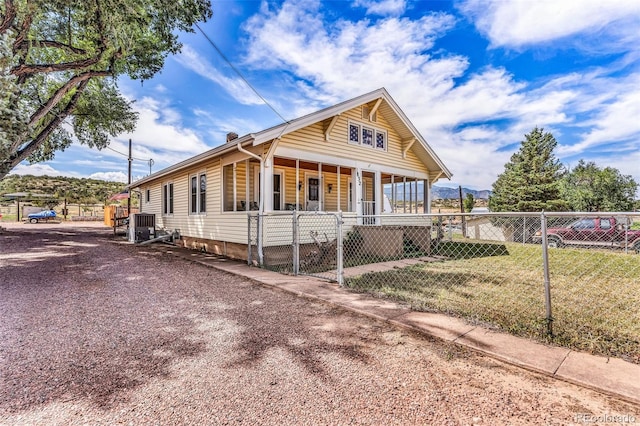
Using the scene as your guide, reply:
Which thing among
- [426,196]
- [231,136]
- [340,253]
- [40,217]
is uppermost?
[231,136]

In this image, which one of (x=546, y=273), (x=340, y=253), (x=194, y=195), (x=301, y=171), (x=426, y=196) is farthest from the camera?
(x=426, y=196)

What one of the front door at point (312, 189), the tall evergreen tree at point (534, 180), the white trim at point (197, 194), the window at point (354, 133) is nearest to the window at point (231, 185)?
the white trim at point (197, 194)

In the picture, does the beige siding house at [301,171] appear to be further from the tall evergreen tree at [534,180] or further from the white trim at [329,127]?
the tall evergreen tree at [534,180]

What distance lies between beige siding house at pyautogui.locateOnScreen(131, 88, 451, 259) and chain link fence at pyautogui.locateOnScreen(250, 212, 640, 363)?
45.6 inches

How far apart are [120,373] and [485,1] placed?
427 inches

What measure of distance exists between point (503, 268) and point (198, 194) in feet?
32.1

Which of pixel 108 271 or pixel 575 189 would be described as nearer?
pixel 108 271

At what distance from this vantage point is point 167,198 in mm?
13891

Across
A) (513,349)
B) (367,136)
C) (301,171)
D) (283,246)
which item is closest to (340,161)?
(367,136)

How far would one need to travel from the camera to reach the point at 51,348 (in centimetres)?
295

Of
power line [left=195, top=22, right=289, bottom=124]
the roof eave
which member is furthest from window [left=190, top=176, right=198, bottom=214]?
power line [left=195, top=22, right=289, bottom=124]

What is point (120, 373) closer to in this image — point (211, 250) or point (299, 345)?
point (299, 345)

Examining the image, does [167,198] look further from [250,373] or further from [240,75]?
[250,373]

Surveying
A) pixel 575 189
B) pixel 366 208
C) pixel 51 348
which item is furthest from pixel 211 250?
pixel 575 189
